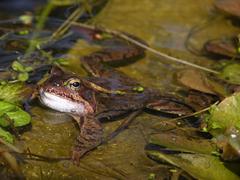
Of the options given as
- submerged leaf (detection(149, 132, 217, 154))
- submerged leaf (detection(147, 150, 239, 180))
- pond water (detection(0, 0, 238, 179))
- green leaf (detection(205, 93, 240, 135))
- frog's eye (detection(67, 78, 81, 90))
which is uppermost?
green leaf (detection(205, 93, 240, 135))

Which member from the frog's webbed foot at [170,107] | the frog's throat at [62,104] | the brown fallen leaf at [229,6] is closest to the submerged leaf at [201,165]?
the frog's webbed foot at [170,107]

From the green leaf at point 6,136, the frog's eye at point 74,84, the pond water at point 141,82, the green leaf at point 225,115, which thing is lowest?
the pond water at point 141,82

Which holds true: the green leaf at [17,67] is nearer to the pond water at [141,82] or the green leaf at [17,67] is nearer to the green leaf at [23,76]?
the green leaf at [23,76]

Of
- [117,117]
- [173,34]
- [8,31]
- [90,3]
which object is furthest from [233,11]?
[8,31]

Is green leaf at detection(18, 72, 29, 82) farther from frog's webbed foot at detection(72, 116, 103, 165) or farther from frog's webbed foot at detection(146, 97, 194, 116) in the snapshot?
frog's webbed foot at detection(146, 97, 194, 116)

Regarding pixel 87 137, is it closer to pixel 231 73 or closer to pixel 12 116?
pixel 12 116

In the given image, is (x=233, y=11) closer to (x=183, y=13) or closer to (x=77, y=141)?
(x=183, y=13)

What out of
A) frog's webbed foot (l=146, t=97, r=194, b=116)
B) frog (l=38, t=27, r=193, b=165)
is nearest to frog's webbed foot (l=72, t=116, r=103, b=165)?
frog (l=38, t=27, r=193, b=165)

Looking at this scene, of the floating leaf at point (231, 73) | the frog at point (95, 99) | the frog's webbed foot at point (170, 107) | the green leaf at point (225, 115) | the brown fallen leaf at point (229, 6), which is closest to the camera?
the green leaf at point (225, 115)
